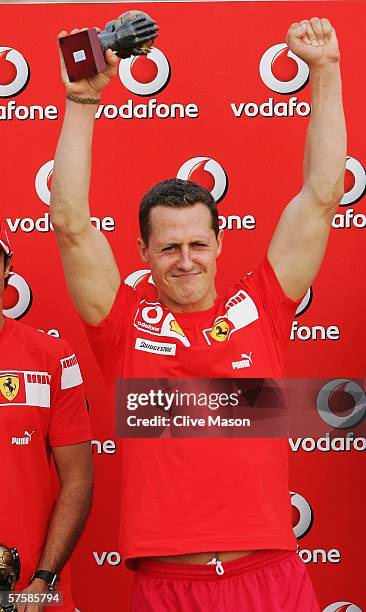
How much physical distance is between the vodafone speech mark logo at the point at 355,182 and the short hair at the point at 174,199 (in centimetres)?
84

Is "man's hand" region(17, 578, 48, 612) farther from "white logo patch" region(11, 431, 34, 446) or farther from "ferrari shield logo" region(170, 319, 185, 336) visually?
"ferrari shield logo" region(170, 319, 185, 336)

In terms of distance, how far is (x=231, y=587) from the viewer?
7.00ft

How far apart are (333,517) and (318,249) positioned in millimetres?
1100

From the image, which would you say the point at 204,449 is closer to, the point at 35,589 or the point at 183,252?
the point at 183,252

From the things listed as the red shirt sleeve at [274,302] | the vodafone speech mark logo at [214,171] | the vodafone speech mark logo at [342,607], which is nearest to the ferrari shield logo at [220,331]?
the red shirt sleeve at [274,302]

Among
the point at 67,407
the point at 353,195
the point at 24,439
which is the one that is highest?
the point at 353,195

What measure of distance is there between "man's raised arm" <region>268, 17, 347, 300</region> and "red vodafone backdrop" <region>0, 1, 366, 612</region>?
75 centimetres

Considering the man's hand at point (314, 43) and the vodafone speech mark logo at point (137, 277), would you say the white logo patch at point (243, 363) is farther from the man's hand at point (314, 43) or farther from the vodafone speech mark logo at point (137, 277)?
the vodafone speech mark logo at point (137, 277)

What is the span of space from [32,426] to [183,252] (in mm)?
661

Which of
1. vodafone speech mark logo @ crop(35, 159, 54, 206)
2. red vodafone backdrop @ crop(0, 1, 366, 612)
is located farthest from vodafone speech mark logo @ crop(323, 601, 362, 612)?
vodafone speech mark logo @ crop(35, 159, 54, 206)

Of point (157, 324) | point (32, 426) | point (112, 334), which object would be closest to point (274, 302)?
point (157, 324)

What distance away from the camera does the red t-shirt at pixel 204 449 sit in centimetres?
212

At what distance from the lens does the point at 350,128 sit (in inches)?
118

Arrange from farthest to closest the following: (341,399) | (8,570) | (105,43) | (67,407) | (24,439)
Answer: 1. (341,399)
2. (67,407)
3. (24,439)
4. (8,570)
5. (105,43)
